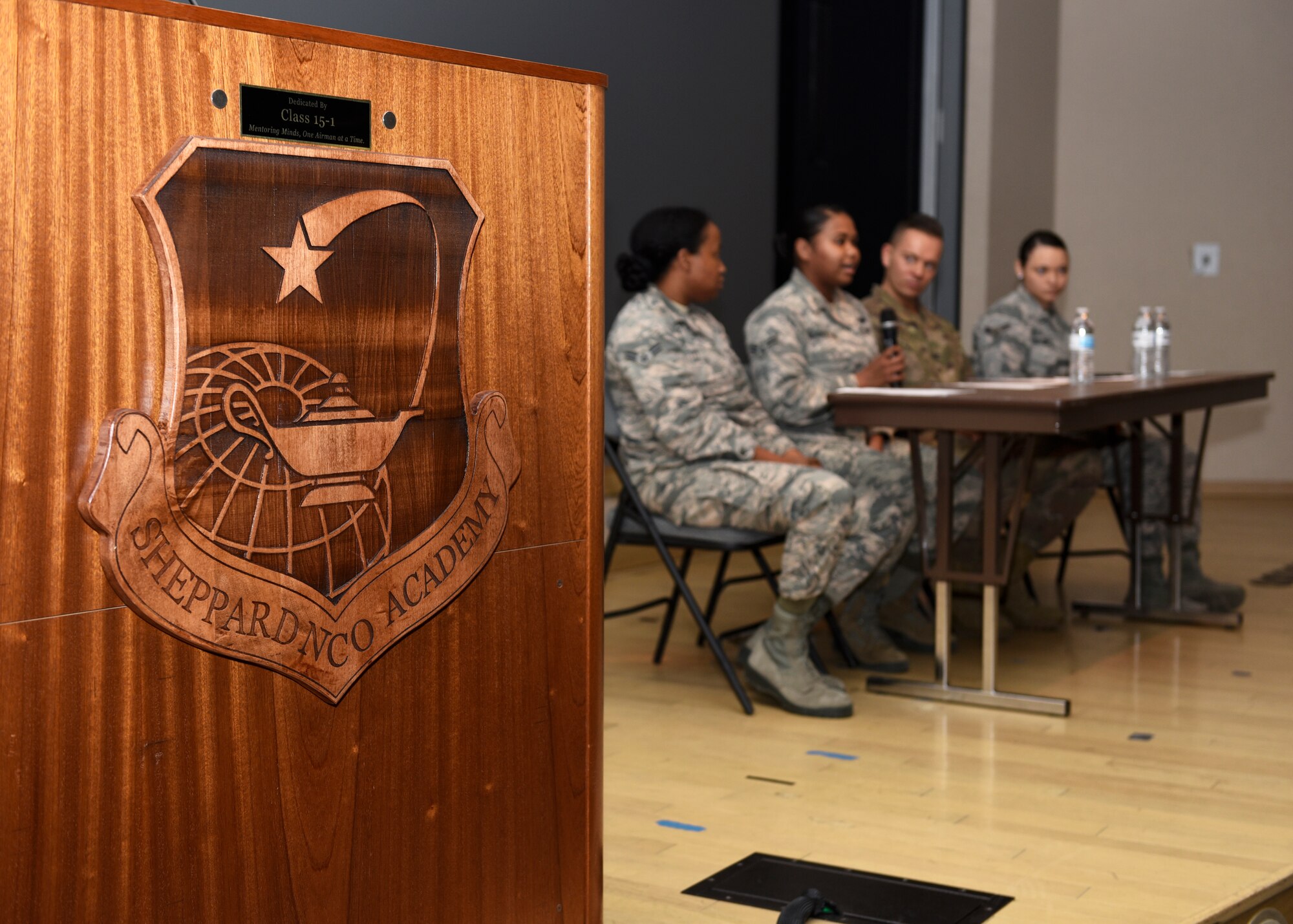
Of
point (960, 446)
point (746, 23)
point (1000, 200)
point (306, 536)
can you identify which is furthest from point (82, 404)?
point (1000, 200)

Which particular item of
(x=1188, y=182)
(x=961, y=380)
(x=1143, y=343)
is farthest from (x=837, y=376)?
(x=1188, y=182)

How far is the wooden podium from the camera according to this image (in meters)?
1.21

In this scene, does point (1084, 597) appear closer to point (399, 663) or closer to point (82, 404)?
point (399, 663)

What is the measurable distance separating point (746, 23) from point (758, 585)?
2.01m

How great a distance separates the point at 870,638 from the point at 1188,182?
4.84 meters

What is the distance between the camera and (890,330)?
13.1 ft

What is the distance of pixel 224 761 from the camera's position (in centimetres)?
133

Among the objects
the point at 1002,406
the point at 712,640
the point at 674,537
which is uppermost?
the point at 1002,406

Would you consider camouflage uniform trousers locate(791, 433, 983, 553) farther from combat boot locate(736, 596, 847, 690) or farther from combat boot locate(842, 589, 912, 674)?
combat boot locate(736, 596, 847, 690)

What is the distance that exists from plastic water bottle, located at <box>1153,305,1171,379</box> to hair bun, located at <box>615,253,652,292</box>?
1809mm

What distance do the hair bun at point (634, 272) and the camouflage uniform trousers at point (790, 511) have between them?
0.50m

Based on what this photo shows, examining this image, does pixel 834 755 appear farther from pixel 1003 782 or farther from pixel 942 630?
pixel 942 630

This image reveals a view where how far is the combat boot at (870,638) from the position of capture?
3.81m

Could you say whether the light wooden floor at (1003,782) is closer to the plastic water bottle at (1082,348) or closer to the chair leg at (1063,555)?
the chair leg at (1063,555)
